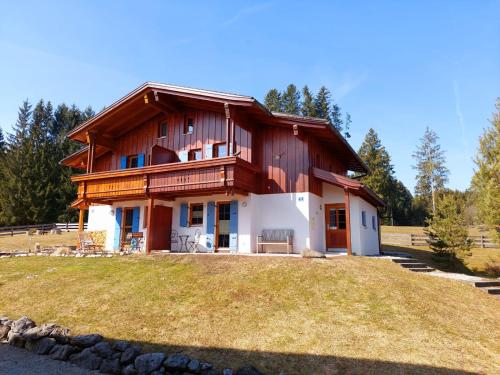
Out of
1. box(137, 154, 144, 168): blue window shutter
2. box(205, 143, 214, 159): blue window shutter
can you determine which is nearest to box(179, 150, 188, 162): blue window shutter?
box(205, 143, 214, 159): blue window shutter

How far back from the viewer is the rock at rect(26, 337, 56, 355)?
8.38 m

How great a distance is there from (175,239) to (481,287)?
13485mm

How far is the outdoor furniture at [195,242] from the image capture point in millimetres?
17156

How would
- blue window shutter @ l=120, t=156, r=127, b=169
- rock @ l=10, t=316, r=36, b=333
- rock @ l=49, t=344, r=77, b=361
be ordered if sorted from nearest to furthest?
rock @ l=49, t=344, r=77, b=361
rock @ l=10, t=316, r=36, b=333
blue window shutter @ l=120, t=156, r=127, b=169

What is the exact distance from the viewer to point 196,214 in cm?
1767

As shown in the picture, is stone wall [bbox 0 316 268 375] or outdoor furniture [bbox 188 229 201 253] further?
outdoor furniture [bbox 188 229 201 253]

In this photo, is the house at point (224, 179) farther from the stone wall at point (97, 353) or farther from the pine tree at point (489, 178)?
the stone wall at point (97, 353)

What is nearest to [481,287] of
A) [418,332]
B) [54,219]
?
[418,332]

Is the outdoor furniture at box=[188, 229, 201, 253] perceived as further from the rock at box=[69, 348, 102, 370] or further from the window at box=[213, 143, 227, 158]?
the rock at box=[69, 348, 102, 370]

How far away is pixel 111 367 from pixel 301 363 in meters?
4.12

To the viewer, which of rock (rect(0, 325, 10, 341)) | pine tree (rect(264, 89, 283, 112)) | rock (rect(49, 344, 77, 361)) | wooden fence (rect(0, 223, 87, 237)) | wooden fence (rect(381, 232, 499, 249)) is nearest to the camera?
rock (rect(49, 344, 77, 361))

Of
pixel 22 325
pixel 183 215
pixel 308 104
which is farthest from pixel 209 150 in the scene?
pixel 308 104

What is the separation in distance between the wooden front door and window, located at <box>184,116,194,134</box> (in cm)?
836

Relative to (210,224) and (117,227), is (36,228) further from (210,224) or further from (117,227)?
(210,224)
